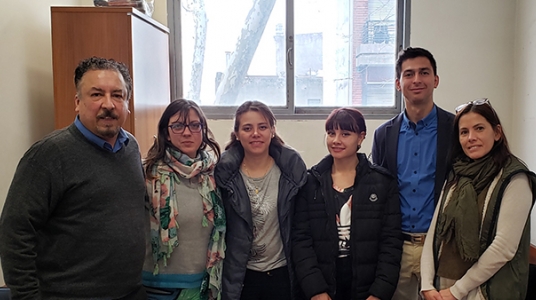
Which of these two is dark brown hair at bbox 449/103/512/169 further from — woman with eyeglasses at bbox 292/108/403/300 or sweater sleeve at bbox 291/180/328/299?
sweater sleeve at bbox 291/180/328/299

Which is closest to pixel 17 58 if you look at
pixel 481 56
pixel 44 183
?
pixel 44 183

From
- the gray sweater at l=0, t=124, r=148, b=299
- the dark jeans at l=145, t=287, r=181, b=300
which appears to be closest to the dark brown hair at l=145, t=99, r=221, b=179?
the gray sweater at l=0, t=124, r=148, b=299

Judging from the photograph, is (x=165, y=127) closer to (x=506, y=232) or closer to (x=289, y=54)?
(x=506, y=232)

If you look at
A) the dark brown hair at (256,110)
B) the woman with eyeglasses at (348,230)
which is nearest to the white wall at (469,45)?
the woman with eyeglasses at (348,230)

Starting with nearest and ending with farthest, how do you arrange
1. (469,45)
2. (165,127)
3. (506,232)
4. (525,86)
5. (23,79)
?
(506,232) → (165,127) → (23,79) → (525,86) → (469,45)

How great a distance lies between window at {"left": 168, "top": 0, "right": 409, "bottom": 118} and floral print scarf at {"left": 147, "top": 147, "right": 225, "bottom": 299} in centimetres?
147

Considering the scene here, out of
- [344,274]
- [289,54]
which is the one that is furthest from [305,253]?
[289,54]

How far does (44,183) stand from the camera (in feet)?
4.21

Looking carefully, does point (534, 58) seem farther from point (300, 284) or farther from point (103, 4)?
point (103, 4)

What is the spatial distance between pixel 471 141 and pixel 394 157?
1.27 ft

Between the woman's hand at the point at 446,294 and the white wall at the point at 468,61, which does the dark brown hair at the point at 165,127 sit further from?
the woman's hand at the point at 446,294

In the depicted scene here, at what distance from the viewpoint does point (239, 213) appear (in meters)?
1.73

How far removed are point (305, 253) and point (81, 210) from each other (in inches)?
35.7

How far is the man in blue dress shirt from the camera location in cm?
183
